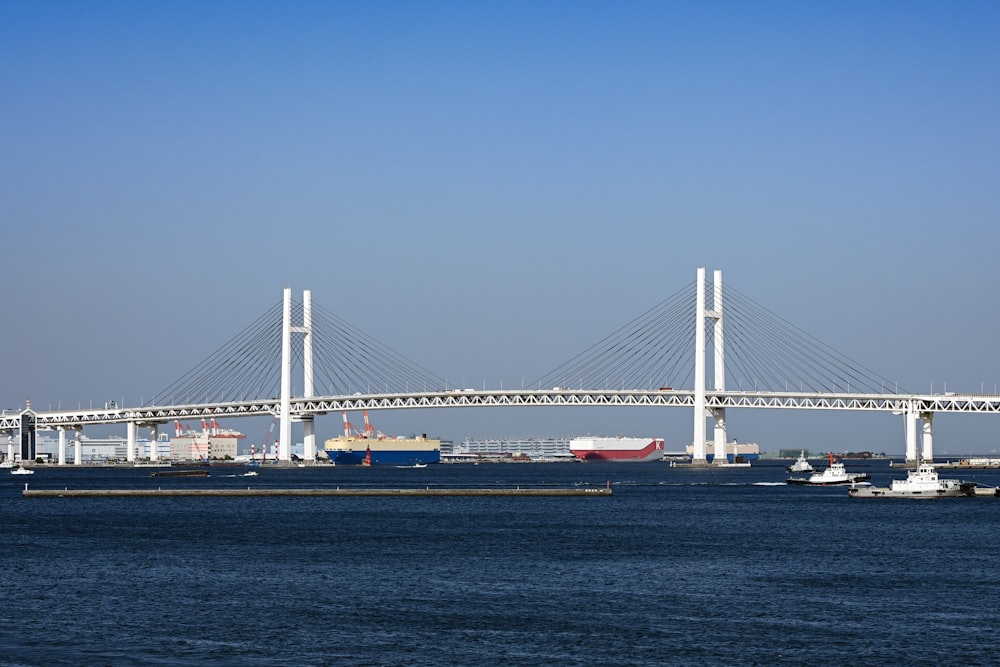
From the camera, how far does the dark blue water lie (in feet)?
85.7

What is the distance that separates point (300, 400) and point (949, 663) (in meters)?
111

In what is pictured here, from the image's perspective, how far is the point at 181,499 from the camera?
7438 cm

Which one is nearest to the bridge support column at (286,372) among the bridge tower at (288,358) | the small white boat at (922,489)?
the bridge tower at (288,358)

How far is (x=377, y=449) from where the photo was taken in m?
187

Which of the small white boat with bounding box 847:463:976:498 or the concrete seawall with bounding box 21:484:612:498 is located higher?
the small white boat with bounding box 847:463:976:498

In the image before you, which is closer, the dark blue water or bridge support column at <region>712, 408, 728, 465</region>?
the dark blue water

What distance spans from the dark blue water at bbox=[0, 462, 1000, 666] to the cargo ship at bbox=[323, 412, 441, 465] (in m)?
121

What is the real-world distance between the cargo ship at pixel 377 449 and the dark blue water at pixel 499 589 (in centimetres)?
12119

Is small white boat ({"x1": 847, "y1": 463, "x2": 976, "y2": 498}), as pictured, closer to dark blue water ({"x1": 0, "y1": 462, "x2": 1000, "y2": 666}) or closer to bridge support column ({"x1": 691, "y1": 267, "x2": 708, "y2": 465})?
dark blue water ({"x1": 0, "y1": 462, "x2": 1000, "y2": 666})

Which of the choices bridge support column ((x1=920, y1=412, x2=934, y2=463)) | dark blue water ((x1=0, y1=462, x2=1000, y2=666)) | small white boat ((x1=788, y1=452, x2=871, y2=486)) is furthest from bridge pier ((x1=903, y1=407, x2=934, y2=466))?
dark blue water ((x1=0, y1=462, x2=1000, y2=666))

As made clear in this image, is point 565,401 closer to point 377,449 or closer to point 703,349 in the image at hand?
point 703,349

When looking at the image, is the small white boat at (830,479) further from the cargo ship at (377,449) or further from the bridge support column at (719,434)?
the cargo ship at (377,449)

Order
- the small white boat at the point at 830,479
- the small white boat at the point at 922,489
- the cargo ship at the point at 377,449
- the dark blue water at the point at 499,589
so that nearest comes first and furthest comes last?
the dark blue water at the point at 499,589 < the small white boat at the point at 922,489 < the small white boat at the point at 830,479 < the cargo ship at the point at 377,449

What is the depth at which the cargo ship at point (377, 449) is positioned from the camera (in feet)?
595
